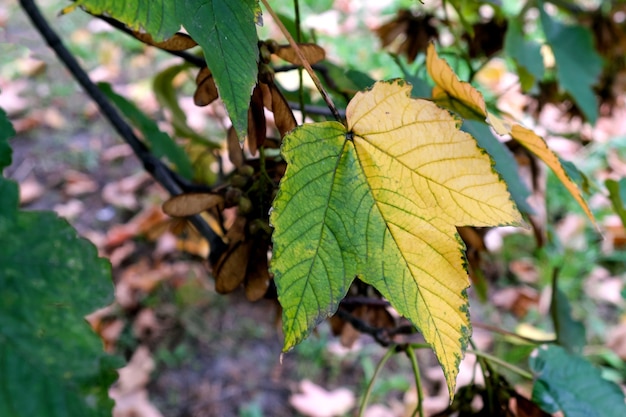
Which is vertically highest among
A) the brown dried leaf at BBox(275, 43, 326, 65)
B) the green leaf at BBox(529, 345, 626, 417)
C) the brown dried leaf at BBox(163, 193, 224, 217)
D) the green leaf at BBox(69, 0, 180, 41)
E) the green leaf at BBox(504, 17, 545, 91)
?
the green leaf at BBox(69, 0, 180, 41)

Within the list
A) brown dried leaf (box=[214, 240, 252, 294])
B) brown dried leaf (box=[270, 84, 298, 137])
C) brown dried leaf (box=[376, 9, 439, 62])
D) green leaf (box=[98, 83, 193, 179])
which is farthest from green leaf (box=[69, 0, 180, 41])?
brown dried leaf (box=[376, 9, 439, 62])

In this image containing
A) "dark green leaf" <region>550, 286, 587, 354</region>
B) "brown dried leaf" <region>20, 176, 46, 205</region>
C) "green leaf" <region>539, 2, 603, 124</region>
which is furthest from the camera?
"brown dried leaf" <region>20, 176, 46, 205</region>

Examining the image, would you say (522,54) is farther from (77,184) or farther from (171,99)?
(77,184)

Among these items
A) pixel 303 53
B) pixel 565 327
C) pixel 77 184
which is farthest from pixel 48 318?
pixel 77 184

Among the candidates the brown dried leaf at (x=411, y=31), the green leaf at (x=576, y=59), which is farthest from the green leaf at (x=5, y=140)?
the green leaf at (x=576, y=59)

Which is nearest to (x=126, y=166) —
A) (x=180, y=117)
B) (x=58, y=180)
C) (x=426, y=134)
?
(x=58, y=180)

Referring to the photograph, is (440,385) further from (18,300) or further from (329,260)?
(18,300)

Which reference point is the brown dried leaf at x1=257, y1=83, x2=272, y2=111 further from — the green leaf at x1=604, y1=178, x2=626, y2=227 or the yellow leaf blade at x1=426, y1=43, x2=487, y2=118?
the green leaf at x1=604, y1=178, x2=626, y2=227

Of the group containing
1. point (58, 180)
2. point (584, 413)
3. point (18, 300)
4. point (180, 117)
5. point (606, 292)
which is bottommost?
point (606, 292)
